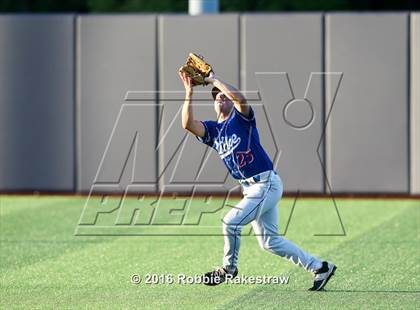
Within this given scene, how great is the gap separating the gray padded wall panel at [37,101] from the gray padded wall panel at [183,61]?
162 centimetres

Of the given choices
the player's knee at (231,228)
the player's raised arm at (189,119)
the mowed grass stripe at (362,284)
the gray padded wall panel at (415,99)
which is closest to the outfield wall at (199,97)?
the gray padded wall panel at (415,99)

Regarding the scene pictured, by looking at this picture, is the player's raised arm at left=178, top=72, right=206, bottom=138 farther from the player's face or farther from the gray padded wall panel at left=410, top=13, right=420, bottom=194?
the gray padded wall panel at left=410, top=13, right=420, bottom=194

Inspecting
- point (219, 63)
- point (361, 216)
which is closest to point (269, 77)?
point (219, 63)

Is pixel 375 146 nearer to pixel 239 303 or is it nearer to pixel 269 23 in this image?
pixel 269 23

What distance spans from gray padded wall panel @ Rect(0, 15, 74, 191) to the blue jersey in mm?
10066

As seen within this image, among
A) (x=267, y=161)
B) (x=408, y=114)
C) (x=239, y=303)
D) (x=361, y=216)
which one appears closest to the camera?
(x=239, y=303)

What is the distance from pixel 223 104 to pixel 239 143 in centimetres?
39

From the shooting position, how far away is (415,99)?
19812 millimetres

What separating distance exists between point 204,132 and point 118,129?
9.76m

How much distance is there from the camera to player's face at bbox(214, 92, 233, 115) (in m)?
10.4

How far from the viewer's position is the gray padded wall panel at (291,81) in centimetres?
1984

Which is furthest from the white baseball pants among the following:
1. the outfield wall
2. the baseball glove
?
the outfield wall

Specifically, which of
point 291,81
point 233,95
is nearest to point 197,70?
point 233,95

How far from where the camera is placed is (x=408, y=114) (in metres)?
19.9
